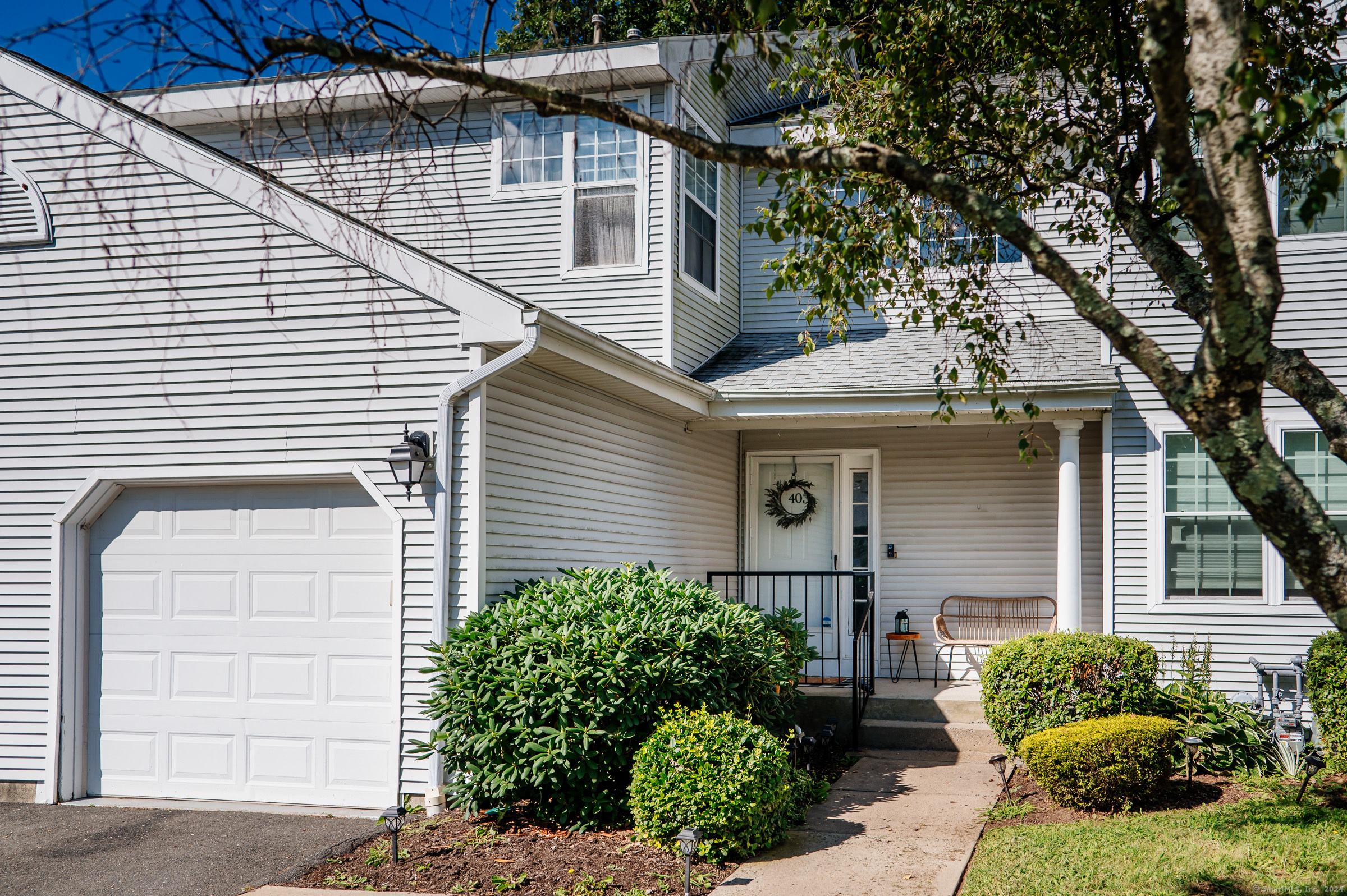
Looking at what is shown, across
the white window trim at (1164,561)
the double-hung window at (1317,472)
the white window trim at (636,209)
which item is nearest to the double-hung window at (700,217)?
the white window trim at (636,209)

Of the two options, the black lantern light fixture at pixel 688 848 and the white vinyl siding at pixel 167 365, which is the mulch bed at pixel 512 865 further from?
the white vinyl siding at pixel 167 365

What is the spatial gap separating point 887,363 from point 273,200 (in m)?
5.38

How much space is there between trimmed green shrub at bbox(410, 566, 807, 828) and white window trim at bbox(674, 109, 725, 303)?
4.37 meters

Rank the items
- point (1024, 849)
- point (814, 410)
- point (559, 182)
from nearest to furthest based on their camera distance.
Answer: point (1024, 849)
point (814, 410)
point (559, 182)

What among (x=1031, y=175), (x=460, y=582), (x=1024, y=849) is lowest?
(x=1024, y=849)

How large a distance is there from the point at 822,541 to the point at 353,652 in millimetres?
5256

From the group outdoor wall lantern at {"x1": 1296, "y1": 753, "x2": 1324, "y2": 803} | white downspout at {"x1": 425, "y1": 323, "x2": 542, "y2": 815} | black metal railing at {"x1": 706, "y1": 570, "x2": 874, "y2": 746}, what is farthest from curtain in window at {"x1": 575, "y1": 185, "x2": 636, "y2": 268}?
outdoor wall lantern at {"x1": 1296, "y1": 753, "x2": 1324, "y2": 803}

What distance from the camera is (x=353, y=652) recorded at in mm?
6578

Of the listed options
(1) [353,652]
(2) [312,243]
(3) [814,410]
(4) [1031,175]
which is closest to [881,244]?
(4) [1031,175]

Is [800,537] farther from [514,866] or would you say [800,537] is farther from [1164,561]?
[514,866]

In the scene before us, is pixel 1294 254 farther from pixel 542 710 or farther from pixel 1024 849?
pixel 542 710

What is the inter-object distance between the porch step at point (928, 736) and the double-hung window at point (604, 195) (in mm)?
4701

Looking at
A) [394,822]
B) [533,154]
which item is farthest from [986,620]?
[394,822]

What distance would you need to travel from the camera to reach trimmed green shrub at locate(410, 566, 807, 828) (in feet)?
18.5
